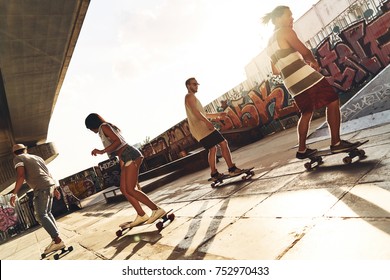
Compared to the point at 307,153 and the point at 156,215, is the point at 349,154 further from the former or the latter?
the point at 156,215

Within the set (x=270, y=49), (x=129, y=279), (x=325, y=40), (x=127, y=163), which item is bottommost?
(x=129, y=279)

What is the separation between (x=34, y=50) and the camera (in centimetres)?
567

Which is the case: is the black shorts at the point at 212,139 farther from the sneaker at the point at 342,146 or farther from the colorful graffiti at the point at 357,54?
the colorful graffiti at the point at 357,54

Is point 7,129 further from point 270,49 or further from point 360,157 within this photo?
point 360,157

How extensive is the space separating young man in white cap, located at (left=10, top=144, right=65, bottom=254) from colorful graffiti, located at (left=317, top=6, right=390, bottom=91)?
9401 mm

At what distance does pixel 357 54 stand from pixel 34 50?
9263mm

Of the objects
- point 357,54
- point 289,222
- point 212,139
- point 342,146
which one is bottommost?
point 289,222

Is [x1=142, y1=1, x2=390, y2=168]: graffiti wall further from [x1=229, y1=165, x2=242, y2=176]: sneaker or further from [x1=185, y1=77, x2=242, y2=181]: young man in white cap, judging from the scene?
[x1=229, y1=165, x2=242, y2=176]: sneaker

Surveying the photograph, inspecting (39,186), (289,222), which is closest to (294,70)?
(289,222)

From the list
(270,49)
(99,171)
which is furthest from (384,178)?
(99,171)

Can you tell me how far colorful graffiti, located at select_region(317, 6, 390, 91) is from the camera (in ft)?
26.7

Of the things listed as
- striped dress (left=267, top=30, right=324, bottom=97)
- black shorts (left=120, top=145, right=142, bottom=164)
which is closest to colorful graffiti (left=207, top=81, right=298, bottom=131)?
striped dress (left=267, top=30, right=324, bottom=97)

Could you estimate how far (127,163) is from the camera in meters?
3.42

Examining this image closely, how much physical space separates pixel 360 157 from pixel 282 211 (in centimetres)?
133
